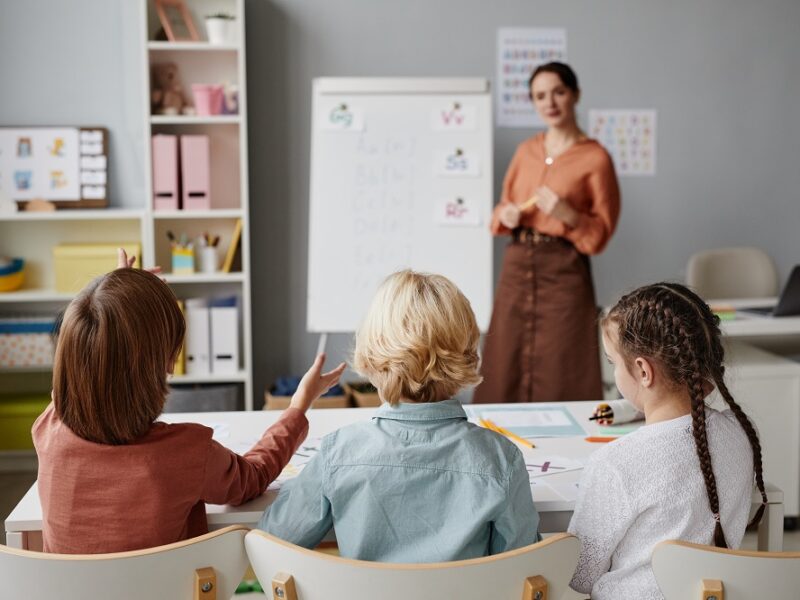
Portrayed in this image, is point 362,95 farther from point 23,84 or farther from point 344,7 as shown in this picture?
point 23,84

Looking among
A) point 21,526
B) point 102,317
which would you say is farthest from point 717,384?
point 21,526

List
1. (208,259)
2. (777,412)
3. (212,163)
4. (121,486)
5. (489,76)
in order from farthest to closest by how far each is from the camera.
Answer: (489,76), (212,163), (208,259), (777,412), (121,486)

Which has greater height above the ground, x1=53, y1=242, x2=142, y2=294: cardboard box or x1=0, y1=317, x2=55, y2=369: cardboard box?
x1=53, y1=242, x2=142, y2=294: cardboard box

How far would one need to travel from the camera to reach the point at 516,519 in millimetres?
1457

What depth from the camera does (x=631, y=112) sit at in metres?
4.33

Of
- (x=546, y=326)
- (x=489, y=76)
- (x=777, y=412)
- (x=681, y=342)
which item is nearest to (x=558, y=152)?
(x=546, y=326)

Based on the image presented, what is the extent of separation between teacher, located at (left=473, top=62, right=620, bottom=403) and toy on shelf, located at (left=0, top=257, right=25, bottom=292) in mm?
1950

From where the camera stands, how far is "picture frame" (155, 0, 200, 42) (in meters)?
3.87

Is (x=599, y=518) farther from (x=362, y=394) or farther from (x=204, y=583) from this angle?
(x=362, y=394)

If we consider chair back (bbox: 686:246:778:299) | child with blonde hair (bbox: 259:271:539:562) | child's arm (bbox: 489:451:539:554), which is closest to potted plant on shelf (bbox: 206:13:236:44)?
chair back (bbox: 686:246:778:299)

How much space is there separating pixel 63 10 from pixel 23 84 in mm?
351

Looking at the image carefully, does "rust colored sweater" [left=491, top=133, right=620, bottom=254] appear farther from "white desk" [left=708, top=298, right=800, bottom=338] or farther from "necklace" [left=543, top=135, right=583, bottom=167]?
"white desk" [left=708, top=298, right=800, bottom=338]

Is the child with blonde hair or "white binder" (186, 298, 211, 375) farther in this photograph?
"white binder" (186, 298, 211, 375)

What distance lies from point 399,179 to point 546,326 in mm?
892
